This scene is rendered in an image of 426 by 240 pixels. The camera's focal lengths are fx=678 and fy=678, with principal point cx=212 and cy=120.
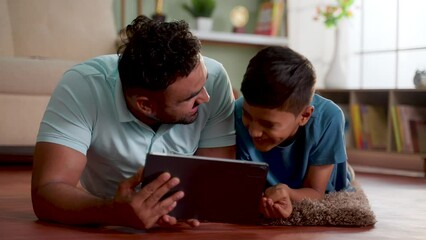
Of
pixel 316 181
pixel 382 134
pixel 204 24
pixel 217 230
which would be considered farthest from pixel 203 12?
pixel 217 230

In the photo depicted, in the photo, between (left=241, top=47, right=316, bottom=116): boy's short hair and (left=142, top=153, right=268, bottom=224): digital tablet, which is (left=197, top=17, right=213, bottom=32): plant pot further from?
(left=142, top=153, right=268, bottom=224): digital tablet

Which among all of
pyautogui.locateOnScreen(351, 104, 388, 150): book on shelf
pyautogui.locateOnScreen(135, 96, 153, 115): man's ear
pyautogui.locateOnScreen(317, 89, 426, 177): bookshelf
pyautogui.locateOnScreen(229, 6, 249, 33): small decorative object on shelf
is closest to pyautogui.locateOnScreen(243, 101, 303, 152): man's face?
pyautogui.locateOnScreen(135, 96, 153, 115): man's ear

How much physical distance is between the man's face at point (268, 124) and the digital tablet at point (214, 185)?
168mm

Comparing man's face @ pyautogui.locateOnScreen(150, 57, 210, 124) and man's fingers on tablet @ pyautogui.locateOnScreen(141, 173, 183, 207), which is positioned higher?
man's face @ pyautogui.locateOnScreen(150, 57, 210, 124)

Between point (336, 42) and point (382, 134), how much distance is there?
2.23ft

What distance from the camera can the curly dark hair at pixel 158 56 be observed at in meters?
1.48

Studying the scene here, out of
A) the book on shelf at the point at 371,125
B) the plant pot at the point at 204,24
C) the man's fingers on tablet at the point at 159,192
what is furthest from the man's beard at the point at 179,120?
the plant pot at the point at 204,24

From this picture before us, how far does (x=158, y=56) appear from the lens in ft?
4.85

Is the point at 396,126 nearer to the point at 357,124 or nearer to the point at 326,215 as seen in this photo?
the point at 357,124

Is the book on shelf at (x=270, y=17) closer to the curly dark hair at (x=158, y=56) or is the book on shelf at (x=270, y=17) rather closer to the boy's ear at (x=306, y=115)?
the boy's ear at (x=306, y=115)

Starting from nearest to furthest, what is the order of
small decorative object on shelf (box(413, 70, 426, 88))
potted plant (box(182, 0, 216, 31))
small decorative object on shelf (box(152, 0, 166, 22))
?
small decorative object on shelf (box(413, 70, 426, 88)) → small decorative object on shelf (box(152, 0, 166, 22)) → potted plant (box(182, 0, 216, 31))

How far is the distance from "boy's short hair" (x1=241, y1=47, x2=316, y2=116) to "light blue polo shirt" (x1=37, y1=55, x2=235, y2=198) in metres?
0.16

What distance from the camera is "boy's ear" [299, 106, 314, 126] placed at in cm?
169

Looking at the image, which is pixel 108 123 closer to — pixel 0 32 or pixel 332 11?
pixel 0 32
